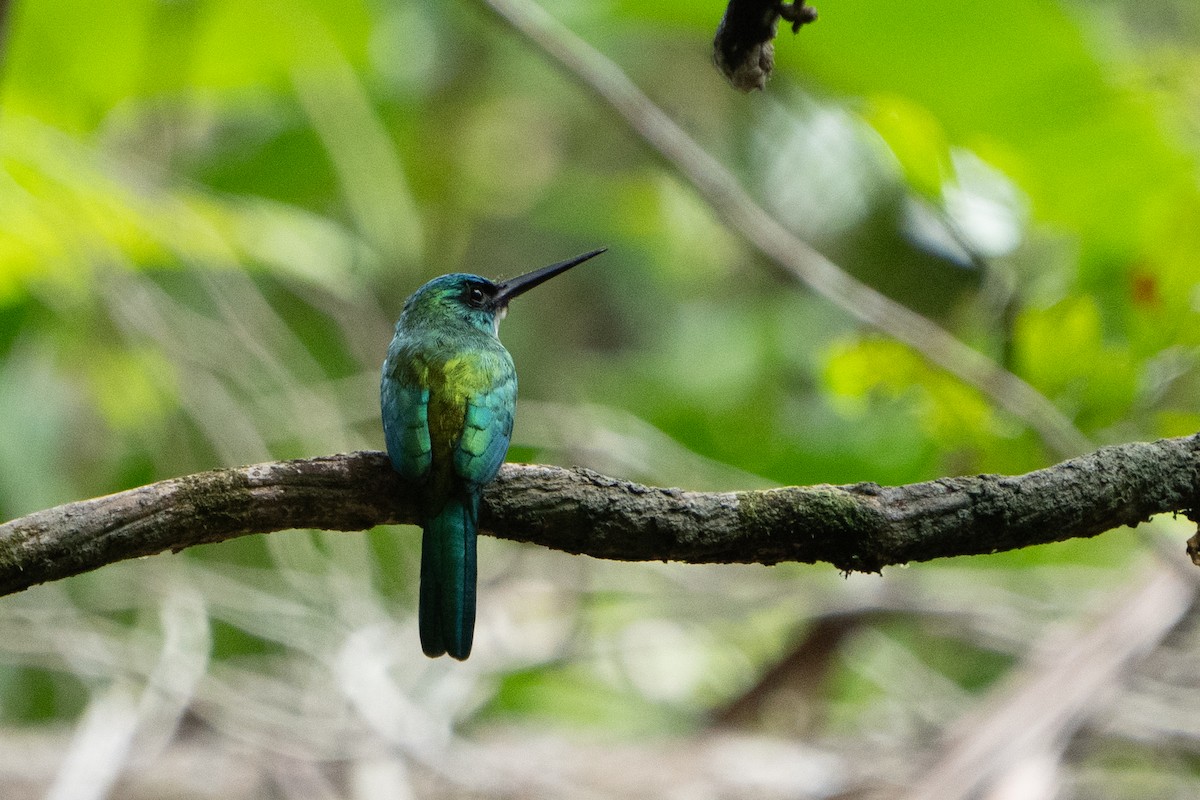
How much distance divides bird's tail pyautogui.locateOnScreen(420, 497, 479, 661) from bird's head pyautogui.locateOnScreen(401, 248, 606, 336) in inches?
32.9

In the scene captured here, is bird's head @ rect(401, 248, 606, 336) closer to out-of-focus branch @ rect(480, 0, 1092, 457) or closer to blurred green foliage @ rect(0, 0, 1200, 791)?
out-of-focus branch @ rect(480, 0, 1092, 457)

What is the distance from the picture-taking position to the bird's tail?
1.56m

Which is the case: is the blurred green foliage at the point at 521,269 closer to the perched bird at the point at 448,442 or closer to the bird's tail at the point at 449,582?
the perched bird at the point at 448,442

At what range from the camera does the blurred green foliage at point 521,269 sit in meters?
2.74

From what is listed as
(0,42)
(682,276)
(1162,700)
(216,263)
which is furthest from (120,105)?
(1162,700)

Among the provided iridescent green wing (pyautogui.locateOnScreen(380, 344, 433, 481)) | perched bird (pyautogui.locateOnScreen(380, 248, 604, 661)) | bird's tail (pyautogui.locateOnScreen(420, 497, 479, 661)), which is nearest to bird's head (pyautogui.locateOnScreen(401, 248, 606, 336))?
perched bird (pyautogui.locateOnScreen(380, 248, 604, 661))

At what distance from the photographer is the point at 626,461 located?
3.39 metres

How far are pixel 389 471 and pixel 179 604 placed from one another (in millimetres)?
1863

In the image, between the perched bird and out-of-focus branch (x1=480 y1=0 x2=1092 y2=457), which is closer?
the perched bird

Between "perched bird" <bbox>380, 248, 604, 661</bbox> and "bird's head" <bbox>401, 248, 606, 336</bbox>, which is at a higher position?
"bird's head" <bbox>401, 248, 606, 336</bbox>

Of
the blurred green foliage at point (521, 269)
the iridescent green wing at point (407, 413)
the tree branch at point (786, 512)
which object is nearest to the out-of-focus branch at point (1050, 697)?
the blurred green foliage at point (521, 269)

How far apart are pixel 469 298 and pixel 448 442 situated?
0.95 meters

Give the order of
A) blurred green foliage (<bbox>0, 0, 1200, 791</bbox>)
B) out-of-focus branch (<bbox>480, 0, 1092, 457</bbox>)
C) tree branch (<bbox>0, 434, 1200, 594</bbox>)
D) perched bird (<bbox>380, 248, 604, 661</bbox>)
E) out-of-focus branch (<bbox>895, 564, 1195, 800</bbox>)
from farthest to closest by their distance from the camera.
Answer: blurred green foliage (<bbox>0, 0, 1200, 791</bbox>) < out-of-focus branch (<bbox>480, 0, 1092, 457</bbox>) < out-of-focus branch (<bbox>895, 564, 1195, 800</bbox>) < perched bird (<bbox>380, 248, 604, 661</bbox>) < tree branch (<bbox>0, 434, 1200, 594</bbox>)

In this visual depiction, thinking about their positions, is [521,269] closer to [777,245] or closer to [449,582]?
[777,245]
